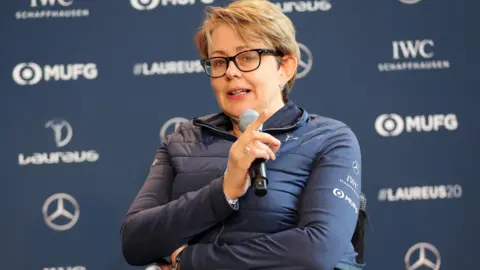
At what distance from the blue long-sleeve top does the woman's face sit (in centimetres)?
7

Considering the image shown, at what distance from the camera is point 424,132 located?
3539mm

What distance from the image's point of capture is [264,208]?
1934 mm

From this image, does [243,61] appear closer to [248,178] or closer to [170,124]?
[248,178]

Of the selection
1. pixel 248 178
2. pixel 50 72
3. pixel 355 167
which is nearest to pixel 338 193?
pixel 355 167

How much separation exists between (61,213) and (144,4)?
44.3 inches

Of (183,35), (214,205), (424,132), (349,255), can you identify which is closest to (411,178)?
(424,132)

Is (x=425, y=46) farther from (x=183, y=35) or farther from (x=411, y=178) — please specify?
(x=183, y=35)

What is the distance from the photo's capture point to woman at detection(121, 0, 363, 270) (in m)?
1.85

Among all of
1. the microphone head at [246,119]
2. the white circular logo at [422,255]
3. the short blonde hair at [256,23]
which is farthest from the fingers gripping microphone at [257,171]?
the white circular logo at [422,255]

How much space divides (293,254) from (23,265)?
2187mm

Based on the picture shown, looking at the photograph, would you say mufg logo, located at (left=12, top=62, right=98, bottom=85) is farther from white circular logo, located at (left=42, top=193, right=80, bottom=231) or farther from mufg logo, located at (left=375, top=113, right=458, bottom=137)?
mufg logo, located at (left=375, top=113, right=458, bottom=137)

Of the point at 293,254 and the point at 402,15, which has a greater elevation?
the point at 402,15

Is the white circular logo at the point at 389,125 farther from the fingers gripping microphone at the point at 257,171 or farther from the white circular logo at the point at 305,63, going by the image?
the fingers gripping microphone at the point at 257,171

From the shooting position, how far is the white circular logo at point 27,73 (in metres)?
3.71
